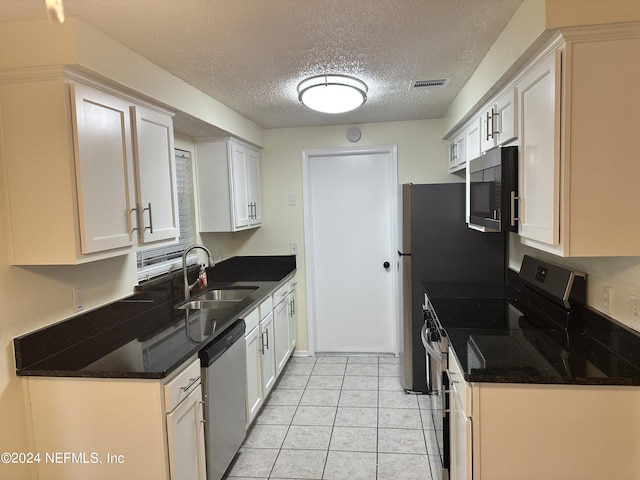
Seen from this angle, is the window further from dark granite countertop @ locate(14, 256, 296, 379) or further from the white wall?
the white wall

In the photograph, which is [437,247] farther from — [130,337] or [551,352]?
[130,337]

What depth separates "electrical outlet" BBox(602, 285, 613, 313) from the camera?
72.9 inches

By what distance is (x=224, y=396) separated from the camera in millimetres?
2371

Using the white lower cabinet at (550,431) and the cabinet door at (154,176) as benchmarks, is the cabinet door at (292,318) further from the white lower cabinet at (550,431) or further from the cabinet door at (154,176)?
the white lower cabinet at (550,431)

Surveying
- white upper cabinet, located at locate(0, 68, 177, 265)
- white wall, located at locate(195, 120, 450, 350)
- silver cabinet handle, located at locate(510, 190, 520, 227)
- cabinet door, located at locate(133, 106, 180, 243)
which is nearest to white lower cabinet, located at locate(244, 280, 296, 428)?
white wall, located at locate(195, 120, 450, 350)

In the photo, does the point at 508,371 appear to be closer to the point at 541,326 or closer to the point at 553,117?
the point at 541,326

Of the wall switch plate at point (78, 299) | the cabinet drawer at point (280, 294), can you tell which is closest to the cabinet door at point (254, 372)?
the cabinet drawer at point (280, 294)

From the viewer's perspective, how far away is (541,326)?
225cm

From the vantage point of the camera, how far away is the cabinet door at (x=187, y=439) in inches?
71.9

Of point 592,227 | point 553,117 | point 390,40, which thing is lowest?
point 592,227

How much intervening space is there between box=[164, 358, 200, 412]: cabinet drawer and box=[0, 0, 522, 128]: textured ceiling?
147 centimetres

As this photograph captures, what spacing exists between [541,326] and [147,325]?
213 centimetres

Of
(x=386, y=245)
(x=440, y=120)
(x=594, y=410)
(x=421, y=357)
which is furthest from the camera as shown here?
(x=386, y=245)

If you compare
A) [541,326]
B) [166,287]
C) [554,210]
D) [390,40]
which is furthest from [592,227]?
[166,287]
